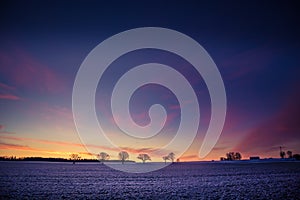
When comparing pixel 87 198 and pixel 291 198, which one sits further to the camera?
pixel 87 198

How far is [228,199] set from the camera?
30188mm

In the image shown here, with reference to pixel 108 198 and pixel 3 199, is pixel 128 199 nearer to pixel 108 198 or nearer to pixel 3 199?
pixel 108 198

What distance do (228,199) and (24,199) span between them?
24339mm

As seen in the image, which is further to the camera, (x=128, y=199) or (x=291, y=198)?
(x=128, y=199)

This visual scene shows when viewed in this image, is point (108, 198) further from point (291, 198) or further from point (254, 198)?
point (291, 198)

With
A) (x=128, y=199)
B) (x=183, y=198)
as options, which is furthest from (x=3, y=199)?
(x=183, y=198)

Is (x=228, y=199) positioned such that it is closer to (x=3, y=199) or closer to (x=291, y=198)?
(x=291, y=198)

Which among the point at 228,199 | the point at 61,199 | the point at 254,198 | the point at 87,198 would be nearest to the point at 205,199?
the point at 228,199

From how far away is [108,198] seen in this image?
32.6m

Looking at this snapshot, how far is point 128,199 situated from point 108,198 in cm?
264

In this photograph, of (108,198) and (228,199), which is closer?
(228,199)

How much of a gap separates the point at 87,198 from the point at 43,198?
17.8 ft

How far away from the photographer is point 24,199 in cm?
3123

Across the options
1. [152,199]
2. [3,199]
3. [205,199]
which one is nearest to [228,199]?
[205,199]
